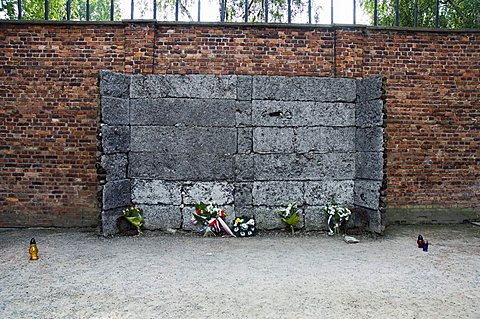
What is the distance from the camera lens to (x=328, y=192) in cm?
762

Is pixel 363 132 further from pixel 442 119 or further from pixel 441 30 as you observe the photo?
pixel 441 30

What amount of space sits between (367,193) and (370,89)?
179 cm

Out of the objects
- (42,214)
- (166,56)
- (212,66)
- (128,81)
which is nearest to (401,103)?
(212,66)

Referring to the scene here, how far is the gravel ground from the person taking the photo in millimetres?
4051

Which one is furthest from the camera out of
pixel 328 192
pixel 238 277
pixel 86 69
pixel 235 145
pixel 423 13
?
pixel 423 13

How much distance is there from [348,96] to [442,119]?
199 cm

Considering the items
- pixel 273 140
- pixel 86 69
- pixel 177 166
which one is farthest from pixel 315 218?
pixel 86 69

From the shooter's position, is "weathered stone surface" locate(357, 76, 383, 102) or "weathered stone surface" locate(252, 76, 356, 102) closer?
"weathered stone surface" locate(357, 76, 383, 102)

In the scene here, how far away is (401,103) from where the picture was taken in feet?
26.5

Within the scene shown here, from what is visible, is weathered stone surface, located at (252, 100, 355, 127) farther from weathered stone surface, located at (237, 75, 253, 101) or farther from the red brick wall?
the red brick wall

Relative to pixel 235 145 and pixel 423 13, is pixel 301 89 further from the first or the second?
pixel 423 13

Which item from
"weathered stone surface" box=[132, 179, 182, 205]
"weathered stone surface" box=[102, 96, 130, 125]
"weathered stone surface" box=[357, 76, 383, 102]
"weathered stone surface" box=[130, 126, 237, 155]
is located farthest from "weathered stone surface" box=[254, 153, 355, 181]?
"weathered stone surface" box=[102, 96, 130, 125]

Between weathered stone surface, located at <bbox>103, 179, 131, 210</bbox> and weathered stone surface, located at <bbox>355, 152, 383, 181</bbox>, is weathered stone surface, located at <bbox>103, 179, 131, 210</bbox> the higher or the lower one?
the lower one

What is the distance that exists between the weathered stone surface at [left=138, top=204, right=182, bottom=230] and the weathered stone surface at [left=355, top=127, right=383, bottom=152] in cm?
340
